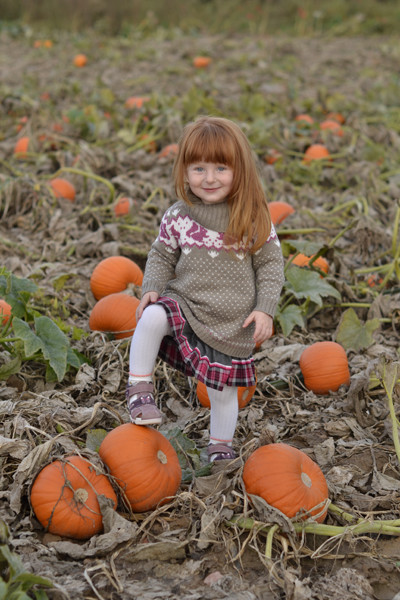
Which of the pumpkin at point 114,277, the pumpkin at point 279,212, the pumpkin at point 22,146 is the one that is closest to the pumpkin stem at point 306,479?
the pumpkin at point 114,277

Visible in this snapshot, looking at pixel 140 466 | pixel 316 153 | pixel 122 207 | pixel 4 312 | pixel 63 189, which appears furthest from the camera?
pixel 316 153

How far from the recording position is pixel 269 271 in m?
2.73

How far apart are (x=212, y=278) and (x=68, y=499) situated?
96cm

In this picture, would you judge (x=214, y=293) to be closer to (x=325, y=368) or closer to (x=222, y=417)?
(x=222, y=417)

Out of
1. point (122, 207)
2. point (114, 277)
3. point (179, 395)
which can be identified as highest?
point (122, 207)

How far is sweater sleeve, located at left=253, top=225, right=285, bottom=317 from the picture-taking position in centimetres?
269

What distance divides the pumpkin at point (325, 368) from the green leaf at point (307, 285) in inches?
17.7

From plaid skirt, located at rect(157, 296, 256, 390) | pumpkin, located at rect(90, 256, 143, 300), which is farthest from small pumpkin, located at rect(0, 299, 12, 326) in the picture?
plaid skirt, located at rect(157, 296, 256, 390)

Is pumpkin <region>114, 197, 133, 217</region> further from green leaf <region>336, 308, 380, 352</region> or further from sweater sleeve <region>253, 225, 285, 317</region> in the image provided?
sweater sleeve <region>253, 225, 285, 317</region>

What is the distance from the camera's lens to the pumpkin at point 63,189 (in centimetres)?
540

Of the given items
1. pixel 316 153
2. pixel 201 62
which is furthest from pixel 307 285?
pixel 201 62

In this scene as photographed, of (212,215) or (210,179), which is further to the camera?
(212,215)

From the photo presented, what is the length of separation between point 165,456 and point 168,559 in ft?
1.23

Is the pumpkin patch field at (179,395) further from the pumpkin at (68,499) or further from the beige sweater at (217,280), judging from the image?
the beige sweater at (217,280)
